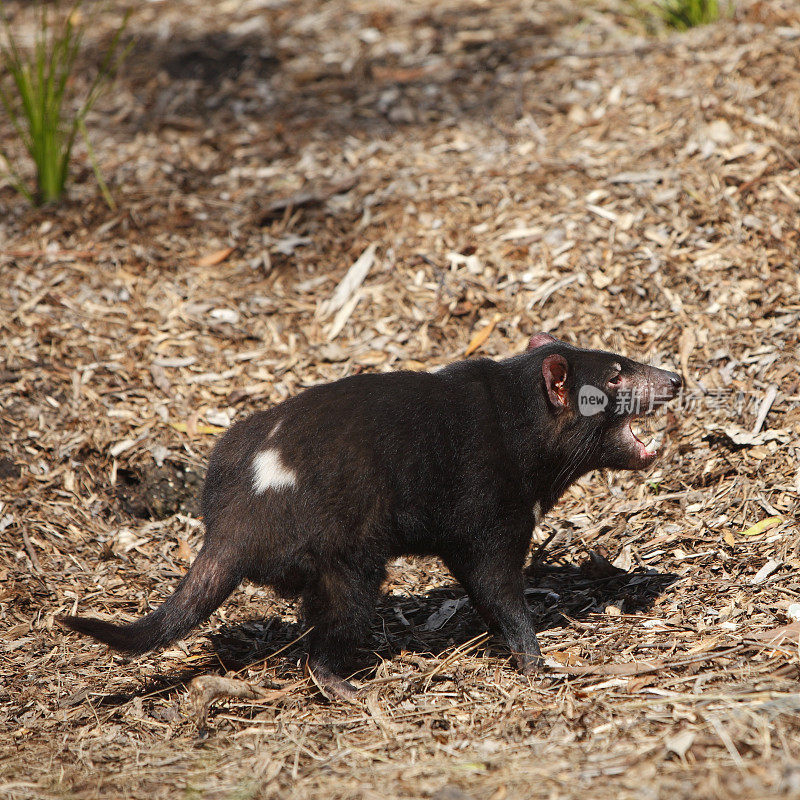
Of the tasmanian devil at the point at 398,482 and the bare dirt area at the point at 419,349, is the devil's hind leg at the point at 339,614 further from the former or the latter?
the bare dirt area at the point at 419,349

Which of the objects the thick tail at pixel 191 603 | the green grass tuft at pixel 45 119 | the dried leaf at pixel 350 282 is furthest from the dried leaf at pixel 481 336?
the green grass tuft at pixel 45 119

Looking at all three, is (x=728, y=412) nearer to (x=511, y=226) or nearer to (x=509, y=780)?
(x=511, y=226)

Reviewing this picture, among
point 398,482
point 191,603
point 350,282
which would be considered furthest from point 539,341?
point 191,603

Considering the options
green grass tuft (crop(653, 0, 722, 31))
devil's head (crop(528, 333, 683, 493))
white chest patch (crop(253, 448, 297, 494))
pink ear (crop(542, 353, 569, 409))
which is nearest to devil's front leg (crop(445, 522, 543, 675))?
devil's head (crop(528, 333, 683, 493))

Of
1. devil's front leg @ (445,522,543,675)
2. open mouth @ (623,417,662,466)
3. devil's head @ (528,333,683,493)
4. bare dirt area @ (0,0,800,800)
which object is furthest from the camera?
open mouth @ (623,417,662,466)

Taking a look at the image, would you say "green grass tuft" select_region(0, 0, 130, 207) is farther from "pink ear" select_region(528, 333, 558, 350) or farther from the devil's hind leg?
the devil's hind leg

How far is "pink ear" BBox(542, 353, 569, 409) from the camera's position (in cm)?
378

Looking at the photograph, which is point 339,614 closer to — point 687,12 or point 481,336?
point 481,336

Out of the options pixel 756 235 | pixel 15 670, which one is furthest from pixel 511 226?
pixel 15 670

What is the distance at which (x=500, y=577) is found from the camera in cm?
374

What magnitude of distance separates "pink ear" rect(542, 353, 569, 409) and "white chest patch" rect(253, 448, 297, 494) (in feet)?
3.73

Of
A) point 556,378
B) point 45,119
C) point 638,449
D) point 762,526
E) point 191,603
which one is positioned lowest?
point 762,526

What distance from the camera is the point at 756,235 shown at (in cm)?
545

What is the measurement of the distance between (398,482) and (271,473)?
1.60 ft
